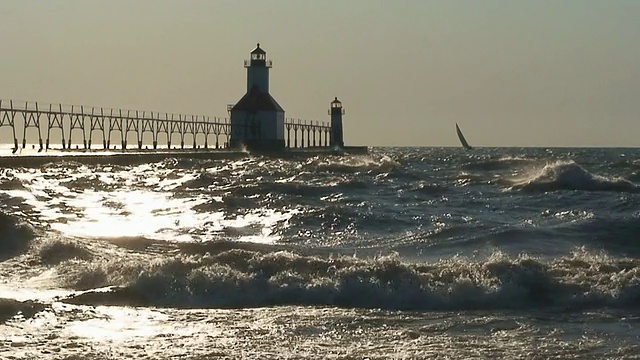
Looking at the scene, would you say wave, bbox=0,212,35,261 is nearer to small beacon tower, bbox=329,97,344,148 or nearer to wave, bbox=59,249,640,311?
wave, bbox=59,249,640,311

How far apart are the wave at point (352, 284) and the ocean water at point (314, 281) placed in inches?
1.0

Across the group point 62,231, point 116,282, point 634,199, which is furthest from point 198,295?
point 634,199

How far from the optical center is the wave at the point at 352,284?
11.6m

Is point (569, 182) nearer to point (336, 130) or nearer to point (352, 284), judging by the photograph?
point (352, 284)

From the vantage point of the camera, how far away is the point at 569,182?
104ft

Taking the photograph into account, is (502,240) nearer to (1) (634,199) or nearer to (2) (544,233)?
(2) (544,233)

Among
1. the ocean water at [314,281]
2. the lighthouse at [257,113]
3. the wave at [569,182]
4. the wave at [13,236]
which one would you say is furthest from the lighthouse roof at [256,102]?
the wave at [13,236]

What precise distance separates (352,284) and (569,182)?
2105cm

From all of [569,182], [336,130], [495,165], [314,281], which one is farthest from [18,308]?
[336,130]

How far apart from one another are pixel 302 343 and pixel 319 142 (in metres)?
81.6

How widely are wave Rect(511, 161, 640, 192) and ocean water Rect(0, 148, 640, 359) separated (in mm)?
7353

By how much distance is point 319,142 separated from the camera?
90.8 m

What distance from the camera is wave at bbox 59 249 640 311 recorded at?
457 inches

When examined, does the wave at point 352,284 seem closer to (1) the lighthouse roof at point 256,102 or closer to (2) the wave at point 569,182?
(2) the wave at point 569,182
